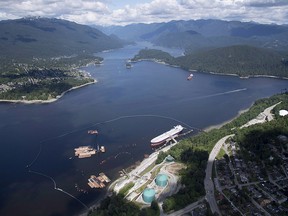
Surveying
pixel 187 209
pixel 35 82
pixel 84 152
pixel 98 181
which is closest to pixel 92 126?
pixel 84 152

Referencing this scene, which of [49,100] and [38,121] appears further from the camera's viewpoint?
[49,100]

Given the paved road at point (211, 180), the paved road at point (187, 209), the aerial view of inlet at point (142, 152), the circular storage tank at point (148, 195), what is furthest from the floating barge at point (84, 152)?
the paved road at point (187, 209)

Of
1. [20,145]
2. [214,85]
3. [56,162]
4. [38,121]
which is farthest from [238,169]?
[214,85]

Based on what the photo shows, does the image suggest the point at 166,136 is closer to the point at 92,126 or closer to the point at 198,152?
the point at 198,152

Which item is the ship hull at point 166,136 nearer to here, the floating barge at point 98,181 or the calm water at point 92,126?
the calm water at point 92,126

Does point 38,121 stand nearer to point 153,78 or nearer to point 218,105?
point 218,105

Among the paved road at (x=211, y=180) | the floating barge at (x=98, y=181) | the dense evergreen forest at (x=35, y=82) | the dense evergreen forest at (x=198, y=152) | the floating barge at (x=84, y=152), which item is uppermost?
the dense evergreen forest at (x=198, y=152)
